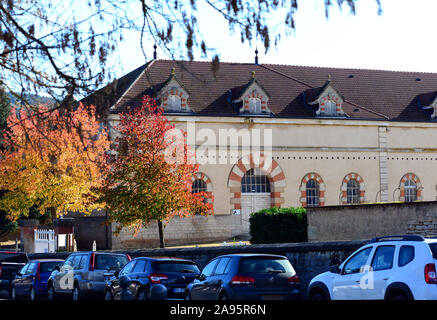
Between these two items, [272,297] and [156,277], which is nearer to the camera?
[272,297]

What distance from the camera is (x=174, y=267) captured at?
18219 mm

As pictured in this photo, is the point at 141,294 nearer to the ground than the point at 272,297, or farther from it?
nearer to the ground

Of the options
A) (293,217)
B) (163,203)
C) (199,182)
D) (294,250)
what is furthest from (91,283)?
(199,182)

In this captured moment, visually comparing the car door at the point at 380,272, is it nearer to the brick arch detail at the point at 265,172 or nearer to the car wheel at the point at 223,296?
the car wheel at the point at 223,296

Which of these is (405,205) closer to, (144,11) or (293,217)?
(293,217)

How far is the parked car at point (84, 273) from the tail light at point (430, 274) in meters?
10.5

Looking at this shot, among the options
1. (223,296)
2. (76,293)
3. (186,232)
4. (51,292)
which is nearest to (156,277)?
(223,296)

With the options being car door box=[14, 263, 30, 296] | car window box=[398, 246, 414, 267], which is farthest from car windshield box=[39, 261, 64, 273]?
car window box=[398, 246, 414, 267]

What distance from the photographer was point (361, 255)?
1437 cm

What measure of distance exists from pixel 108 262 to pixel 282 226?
42.9 feet

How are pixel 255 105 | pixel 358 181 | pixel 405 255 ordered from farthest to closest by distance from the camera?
pixel 358 181 < pixel 255 105 < pixel 405 255

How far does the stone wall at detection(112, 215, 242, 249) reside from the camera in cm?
3834

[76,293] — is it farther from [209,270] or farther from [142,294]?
[209,270]

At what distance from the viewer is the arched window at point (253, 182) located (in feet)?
135
